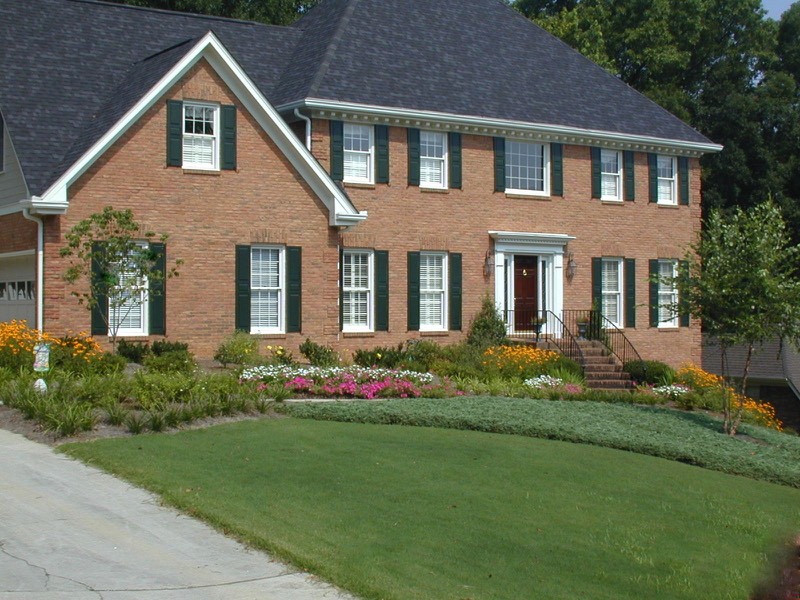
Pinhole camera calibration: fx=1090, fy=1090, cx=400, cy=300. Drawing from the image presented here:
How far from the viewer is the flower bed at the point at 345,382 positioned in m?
18.8

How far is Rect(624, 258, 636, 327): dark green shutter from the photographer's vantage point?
30375mm

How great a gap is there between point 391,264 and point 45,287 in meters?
8.66

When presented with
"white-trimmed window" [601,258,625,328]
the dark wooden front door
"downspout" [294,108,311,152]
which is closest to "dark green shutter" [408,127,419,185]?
"downspout" [294,108,311,152]

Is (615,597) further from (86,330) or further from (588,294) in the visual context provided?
(588,294)

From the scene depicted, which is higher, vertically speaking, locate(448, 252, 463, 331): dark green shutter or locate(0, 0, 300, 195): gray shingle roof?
locate(0, 0, 300, 195): gray shingle roof

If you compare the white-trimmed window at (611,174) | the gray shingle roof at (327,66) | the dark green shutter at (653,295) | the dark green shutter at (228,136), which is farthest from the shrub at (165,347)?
the dark green shutter at (653,295)

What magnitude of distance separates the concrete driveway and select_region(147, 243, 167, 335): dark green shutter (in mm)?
10480

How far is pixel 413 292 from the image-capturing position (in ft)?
86.5

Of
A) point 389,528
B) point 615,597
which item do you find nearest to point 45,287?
point 389,528

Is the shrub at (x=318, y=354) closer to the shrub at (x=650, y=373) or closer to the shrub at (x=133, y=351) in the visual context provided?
the shrub at (x=133, y=351)

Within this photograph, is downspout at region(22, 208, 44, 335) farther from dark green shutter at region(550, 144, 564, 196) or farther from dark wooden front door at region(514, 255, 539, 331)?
dark green shutter at region(550, 144, 564, 196)

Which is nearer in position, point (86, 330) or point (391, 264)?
point (86, 330)

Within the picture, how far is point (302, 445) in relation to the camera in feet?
44.2

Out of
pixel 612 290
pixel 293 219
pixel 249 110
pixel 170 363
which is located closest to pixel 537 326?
pixel 612 290
